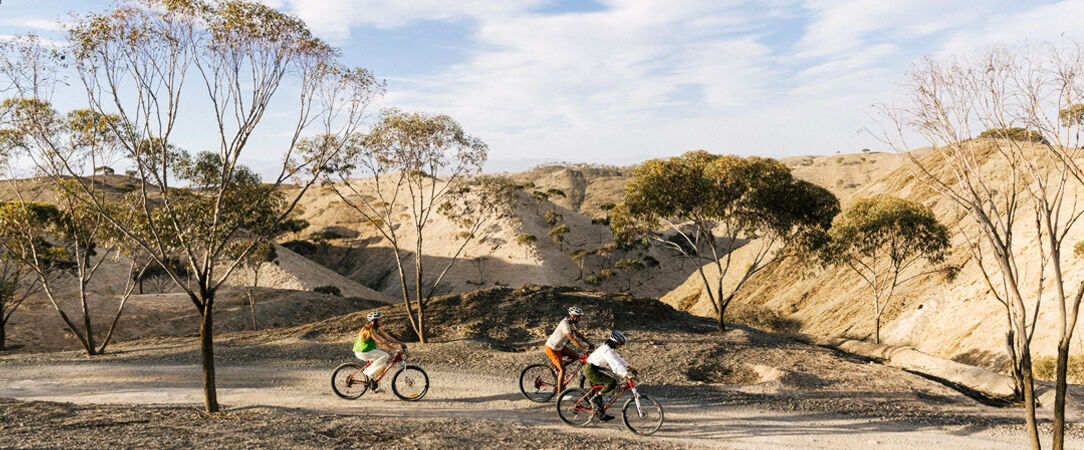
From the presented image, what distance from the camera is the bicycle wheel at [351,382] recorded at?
15.7m

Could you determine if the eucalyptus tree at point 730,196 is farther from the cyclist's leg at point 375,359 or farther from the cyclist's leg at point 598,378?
the cyclist's leg at point 375,359

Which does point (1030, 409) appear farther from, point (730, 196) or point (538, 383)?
point (730, 196)

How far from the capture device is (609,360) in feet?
40.4

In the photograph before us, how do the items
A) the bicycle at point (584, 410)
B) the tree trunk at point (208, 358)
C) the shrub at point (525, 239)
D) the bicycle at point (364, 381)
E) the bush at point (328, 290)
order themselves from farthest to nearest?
the shrub at point (525, 239), the bush at point (328, 290), the bicycle at point (364, 381), the tree trunk at point (208, 358), the bicycle at point (584, 410)

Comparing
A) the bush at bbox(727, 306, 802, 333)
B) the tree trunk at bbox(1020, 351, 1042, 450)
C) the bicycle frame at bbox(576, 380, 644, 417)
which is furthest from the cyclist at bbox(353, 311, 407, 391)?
the bush at bbox(727, 306, 802, 333)

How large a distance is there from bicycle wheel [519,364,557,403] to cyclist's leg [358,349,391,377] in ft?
10.9

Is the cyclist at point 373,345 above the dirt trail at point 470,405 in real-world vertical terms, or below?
above

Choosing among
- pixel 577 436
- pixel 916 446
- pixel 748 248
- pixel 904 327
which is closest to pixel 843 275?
pixel 904 327

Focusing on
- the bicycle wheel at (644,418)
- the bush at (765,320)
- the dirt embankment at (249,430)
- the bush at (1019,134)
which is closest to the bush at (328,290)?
the bush at (765,320)

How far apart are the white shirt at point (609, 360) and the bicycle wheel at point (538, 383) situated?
2.66 metres

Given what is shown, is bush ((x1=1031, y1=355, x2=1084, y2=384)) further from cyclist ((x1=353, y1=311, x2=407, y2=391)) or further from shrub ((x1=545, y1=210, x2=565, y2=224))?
shrub ((x1=545, y1=210, x2=565, y2=224))

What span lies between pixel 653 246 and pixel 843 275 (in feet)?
132

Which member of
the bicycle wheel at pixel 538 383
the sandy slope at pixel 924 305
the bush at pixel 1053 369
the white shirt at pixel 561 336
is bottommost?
the bush at pixel 1053 369

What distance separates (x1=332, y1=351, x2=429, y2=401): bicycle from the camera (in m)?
15.5
